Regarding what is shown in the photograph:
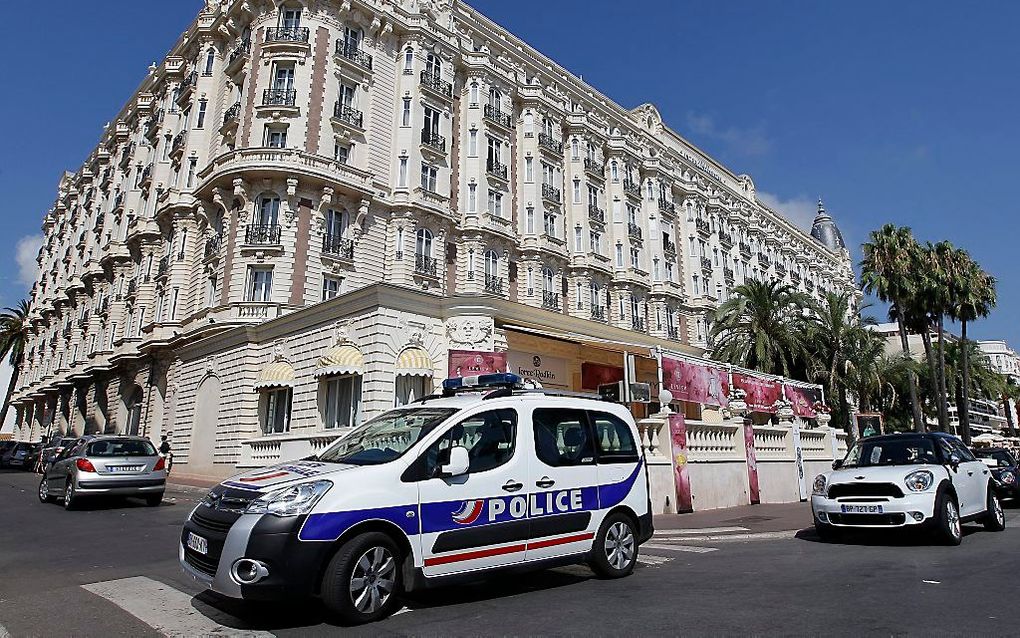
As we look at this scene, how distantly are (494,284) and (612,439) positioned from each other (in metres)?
28.7

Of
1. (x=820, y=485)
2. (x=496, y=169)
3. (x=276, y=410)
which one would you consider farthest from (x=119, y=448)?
(x=496, y=169)

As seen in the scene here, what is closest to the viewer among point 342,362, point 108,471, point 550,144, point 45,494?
point 108,471

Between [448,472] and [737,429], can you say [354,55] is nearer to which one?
[737,429]

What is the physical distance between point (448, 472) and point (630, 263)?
41.2 m

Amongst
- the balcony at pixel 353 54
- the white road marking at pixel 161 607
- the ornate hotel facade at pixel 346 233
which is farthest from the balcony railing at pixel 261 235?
the white road marking at pixel 161 607

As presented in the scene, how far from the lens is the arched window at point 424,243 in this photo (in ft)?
107

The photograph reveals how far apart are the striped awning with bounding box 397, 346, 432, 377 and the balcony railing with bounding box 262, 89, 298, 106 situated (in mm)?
16242

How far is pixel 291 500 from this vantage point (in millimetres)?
4891

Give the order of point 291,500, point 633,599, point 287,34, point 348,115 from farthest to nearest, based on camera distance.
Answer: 1. point 348,115
2. point 287,34
3. point 633,599
4. point 291,500

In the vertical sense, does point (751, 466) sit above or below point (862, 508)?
above

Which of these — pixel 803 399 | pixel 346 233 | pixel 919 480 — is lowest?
pixel 919 480

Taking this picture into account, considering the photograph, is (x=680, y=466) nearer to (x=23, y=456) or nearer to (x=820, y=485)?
(x=820, y=485)

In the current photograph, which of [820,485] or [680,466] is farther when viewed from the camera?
[680,466]

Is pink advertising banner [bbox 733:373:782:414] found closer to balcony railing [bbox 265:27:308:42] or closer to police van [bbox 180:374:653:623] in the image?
police van [bbox 180:374:653:623]
